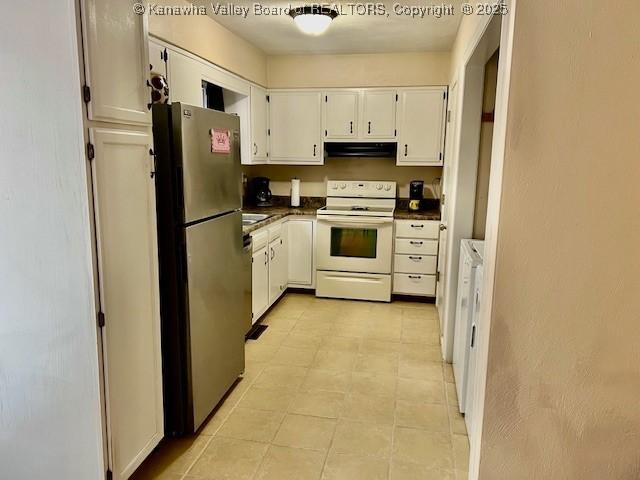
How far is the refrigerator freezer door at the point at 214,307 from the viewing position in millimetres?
2213

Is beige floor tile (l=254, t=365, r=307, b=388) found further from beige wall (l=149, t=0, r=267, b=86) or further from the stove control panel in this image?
the stove control panel

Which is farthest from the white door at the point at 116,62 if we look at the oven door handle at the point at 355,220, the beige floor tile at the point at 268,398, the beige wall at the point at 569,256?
the oven door handle at the point at 355,220

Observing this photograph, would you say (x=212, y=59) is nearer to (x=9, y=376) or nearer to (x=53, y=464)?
(x=9, y=376)

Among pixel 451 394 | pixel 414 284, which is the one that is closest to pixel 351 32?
pixel 414 284

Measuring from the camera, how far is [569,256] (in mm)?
1378

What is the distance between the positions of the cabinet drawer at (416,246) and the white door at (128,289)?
285 centimetres

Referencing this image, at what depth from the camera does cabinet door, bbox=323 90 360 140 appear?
4.58 meters

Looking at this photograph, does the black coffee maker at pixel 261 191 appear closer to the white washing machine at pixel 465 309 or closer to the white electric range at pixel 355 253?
the white electric range at pixel 355 253

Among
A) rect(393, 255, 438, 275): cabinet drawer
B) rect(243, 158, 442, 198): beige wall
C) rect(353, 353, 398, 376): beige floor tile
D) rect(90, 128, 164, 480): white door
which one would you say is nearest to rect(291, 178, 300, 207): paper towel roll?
rect(243, 158, 442, 198): beige wall

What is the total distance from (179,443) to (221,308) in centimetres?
69

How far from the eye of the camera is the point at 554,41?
128 cm

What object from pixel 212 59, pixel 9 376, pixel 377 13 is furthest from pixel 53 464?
pixel 377 13

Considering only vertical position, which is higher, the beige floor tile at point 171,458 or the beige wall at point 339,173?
the beige wall at point 339,173

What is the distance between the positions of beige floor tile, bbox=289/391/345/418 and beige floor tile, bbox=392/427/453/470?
15.1 inches
